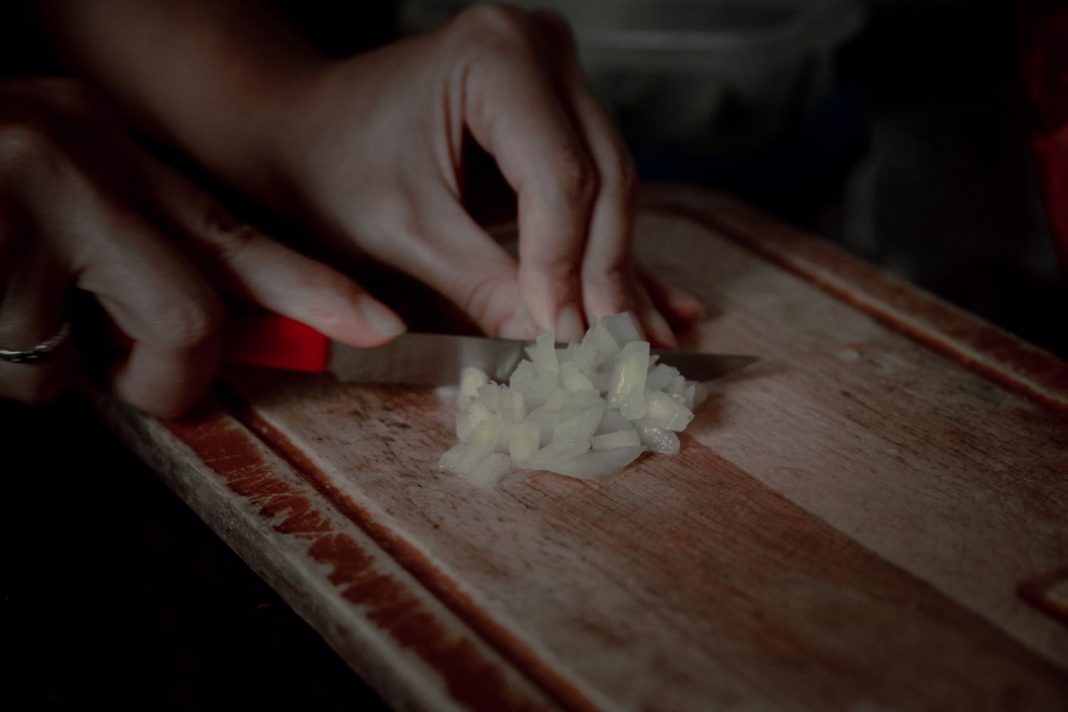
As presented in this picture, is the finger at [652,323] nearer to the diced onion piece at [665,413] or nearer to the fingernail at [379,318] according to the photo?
the diced onion piece at [665,413]

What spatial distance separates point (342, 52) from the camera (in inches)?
89.4

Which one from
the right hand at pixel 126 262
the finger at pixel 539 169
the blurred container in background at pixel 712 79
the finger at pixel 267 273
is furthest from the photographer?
the blurred container in background at pixel 712 79

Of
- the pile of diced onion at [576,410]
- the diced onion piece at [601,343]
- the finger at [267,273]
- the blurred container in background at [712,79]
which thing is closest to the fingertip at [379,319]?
the finger at [267,273]

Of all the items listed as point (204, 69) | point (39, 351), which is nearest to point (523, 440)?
point (39, 351)

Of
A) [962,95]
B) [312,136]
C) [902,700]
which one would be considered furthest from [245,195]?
[962,95]

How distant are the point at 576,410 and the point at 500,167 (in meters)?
0.35

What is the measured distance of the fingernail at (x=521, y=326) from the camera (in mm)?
1255

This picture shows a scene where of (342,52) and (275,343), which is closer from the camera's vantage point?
(275,343)

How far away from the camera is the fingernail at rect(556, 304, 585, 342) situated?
123 centimetres

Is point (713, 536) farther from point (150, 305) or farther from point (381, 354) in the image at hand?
point (150, 305)

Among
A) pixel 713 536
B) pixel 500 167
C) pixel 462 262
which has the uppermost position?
pixel 500 167

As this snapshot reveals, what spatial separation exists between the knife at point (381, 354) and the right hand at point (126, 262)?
0.10ft

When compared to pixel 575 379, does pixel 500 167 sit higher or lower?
higher

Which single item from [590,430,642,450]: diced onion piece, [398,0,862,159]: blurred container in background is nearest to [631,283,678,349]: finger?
[590,430,642,450]: diced onion piece
